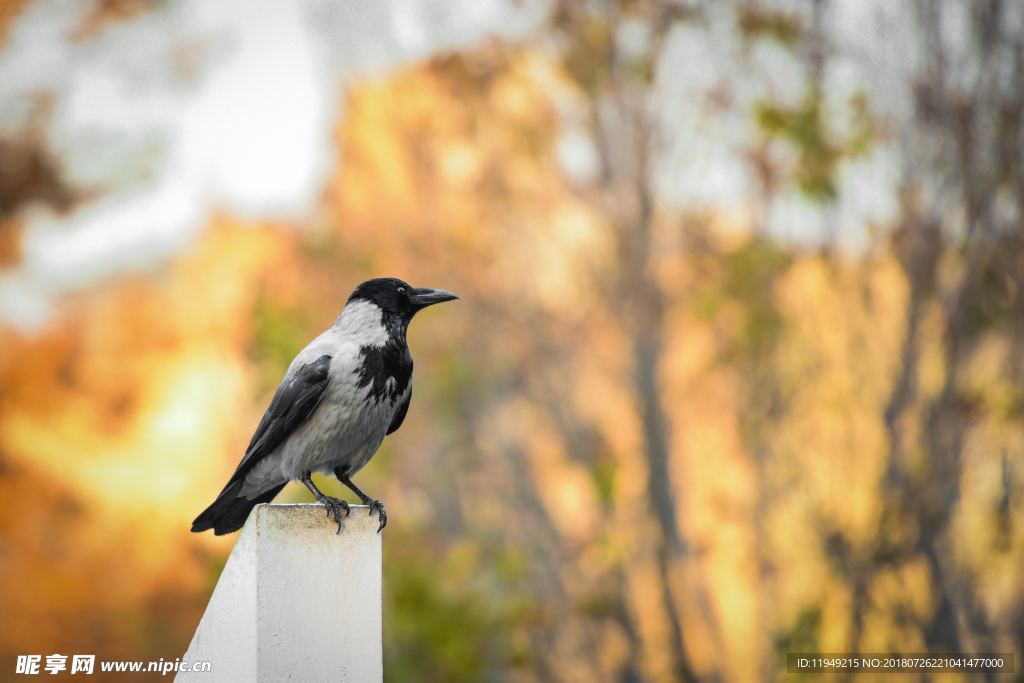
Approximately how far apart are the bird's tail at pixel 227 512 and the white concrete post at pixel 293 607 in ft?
2.21

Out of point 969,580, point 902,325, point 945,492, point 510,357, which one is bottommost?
point 969,580

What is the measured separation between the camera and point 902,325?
7332 millimetres

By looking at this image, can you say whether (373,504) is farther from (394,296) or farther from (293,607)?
(394,296)

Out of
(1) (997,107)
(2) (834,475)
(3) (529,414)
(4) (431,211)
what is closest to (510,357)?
(3) (529,414)

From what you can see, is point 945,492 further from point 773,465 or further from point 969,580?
point 773,465

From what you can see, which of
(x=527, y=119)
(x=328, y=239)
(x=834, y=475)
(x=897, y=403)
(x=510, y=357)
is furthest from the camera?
(x=328, y=239)

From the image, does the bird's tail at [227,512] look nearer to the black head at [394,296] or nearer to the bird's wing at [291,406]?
the bird's wing at [291,406]

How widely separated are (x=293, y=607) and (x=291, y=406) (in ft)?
2.90

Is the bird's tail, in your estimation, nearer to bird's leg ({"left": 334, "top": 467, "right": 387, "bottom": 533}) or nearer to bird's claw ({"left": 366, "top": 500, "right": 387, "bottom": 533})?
bird's leg ({"left": 334, "top": 467, "right": 387, "bottom": 533})

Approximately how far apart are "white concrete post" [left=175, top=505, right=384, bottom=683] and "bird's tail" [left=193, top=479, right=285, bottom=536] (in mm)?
675

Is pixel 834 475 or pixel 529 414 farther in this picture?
pixel 529 414

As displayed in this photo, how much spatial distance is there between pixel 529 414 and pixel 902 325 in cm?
475

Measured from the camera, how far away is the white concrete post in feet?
9.66

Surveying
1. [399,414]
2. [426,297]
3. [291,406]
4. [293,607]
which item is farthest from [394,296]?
[293,607]
